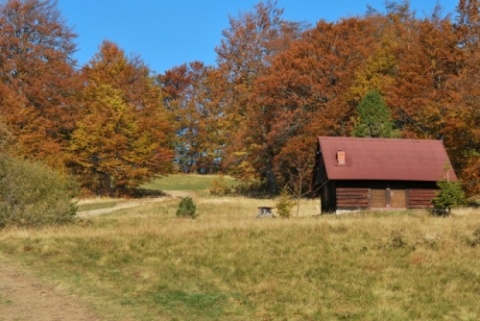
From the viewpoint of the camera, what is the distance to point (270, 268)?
15789mm

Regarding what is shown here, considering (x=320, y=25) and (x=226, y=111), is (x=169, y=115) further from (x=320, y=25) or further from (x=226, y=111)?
(x=320, y=25)

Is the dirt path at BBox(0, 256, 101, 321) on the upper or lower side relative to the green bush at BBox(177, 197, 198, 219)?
lower

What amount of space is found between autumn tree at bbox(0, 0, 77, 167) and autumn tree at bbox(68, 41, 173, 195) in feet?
7.28

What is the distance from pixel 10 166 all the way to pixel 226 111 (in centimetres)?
4544

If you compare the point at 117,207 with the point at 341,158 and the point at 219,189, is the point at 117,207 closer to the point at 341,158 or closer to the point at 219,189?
the point at 219,189

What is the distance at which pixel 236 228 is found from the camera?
22.1m

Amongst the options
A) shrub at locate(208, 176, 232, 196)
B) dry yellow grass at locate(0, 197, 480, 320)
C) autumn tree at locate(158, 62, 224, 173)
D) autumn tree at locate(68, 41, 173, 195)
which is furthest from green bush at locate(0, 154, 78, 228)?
autumn tree at locate(158, 62, 224, 173)

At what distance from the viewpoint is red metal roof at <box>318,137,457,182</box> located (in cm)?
3449

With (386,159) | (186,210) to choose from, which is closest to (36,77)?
(186,210)

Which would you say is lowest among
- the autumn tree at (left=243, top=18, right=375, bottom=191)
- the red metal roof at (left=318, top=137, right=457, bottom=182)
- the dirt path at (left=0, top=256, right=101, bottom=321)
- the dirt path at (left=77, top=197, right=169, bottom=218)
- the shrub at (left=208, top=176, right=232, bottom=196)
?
the dirt path at (left=0, top=256, right=101, bottom=321)

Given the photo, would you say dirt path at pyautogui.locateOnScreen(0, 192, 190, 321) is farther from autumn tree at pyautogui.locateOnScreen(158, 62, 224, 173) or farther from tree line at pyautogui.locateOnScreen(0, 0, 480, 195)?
autumn tree at pyautogui.locateOnScreen(158, 62, 224, 173)

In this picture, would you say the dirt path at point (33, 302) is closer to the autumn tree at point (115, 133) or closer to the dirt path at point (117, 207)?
the dirt path at point (117, 207)

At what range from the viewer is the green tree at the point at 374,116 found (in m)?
41.6

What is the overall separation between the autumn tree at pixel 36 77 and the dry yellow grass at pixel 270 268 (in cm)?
2847
